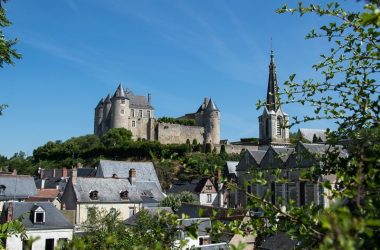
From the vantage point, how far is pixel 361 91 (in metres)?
4.50

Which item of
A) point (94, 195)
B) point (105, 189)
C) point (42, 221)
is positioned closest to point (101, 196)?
point (94, 195)

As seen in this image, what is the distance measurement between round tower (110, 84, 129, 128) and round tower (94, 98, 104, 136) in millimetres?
5302

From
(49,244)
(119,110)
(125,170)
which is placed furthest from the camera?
(119,110)

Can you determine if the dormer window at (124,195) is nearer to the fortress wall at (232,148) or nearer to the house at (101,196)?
the house at (101,196)

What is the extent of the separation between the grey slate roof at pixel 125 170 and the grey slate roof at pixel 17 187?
8597mm

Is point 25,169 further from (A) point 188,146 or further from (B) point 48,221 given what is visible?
(B) point 48,221

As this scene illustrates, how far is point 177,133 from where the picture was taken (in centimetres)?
7975

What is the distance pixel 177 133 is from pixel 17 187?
4753cm

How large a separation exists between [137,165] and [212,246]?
26187 millimetres

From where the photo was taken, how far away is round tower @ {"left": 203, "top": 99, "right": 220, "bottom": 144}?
8031 cm

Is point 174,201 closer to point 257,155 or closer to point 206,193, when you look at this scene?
point 257,155

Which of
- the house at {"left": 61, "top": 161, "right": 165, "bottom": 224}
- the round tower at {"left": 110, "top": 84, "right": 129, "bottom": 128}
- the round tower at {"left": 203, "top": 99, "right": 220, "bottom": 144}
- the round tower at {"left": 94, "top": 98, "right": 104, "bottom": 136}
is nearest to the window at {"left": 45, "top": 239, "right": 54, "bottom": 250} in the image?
the house at {"left": 61, "top": 161, "right": 165, "bottom": 224}

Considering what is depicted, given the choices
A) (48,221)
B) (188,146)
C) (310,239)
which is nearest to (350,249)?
(310,239)

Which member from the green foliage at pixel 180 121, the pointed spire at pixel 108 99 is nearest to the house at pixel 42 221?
the pointed spire at pixel 108 99
